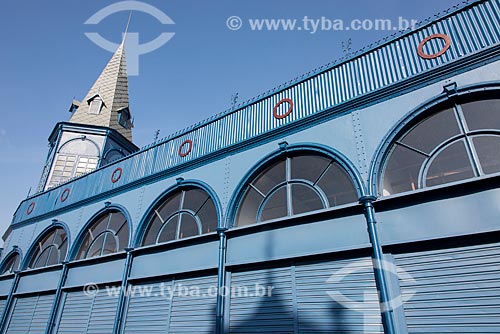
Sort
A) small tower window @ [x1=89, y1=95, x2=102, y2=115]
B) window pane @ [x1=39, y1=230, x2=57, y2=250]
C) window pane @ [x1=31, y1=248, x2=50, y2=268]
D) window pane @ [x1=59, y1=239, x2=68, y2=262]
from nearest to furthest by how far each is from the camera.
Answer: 1. window pane @ [x1=59, y1=239, x2=68, y2=262]
2. window pane @ [x1=31, y1=248, x2=50, y2=268]
3. window pane @ [x1=39, y1=230, x2=57, y2=250]
4. small tower window @ [x1=89, y1=95, x2=102, y2=115]

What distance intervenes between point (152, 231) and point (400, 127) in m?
8.28

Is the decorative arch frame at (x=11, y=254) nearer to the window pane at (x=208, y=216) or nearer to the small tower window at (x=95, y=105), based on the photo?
the small tower window at (x=95, y=105)

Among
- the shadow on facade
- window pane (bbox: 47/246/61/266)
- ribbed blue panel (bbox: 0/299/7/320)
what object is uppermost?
window pane (bbox: 47/246/61/266)

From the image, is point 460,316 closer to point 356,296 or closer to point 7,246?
point 356,296

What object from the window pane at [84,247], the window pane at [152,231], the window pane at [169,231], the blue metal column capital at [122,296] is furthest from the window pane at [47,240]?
the window pane at [169,231]

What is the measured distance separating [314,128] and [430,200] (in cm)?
331

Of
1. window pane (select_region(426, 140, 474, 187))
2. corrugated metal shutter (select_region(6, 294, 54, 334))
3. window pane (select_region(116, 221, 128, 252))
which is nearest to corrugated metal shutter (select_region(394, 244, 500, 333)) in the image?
window pane (select_region(426, 140, 474, 187))

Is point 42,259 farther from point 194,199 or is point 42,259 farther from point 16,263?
point 194,199

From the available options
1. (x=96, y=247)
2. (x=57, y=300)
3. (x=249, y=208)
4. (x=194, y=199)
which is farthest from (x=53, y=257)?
(x=249, y=208)

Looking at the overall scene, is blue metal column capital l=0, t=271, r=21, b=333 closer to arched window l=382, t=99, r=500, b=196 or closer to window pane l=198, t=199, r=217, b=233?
window pane l=198, t=199, r=217, b=233

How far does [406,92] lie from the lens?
280 inches

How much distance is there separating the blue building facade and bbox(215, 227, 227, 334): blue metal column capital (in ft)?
0.11

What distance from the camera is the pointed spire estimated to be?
20.7 m

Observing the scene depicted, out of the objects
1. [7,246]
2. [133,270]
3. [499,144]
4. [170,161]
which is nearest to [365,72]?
[499,144]
